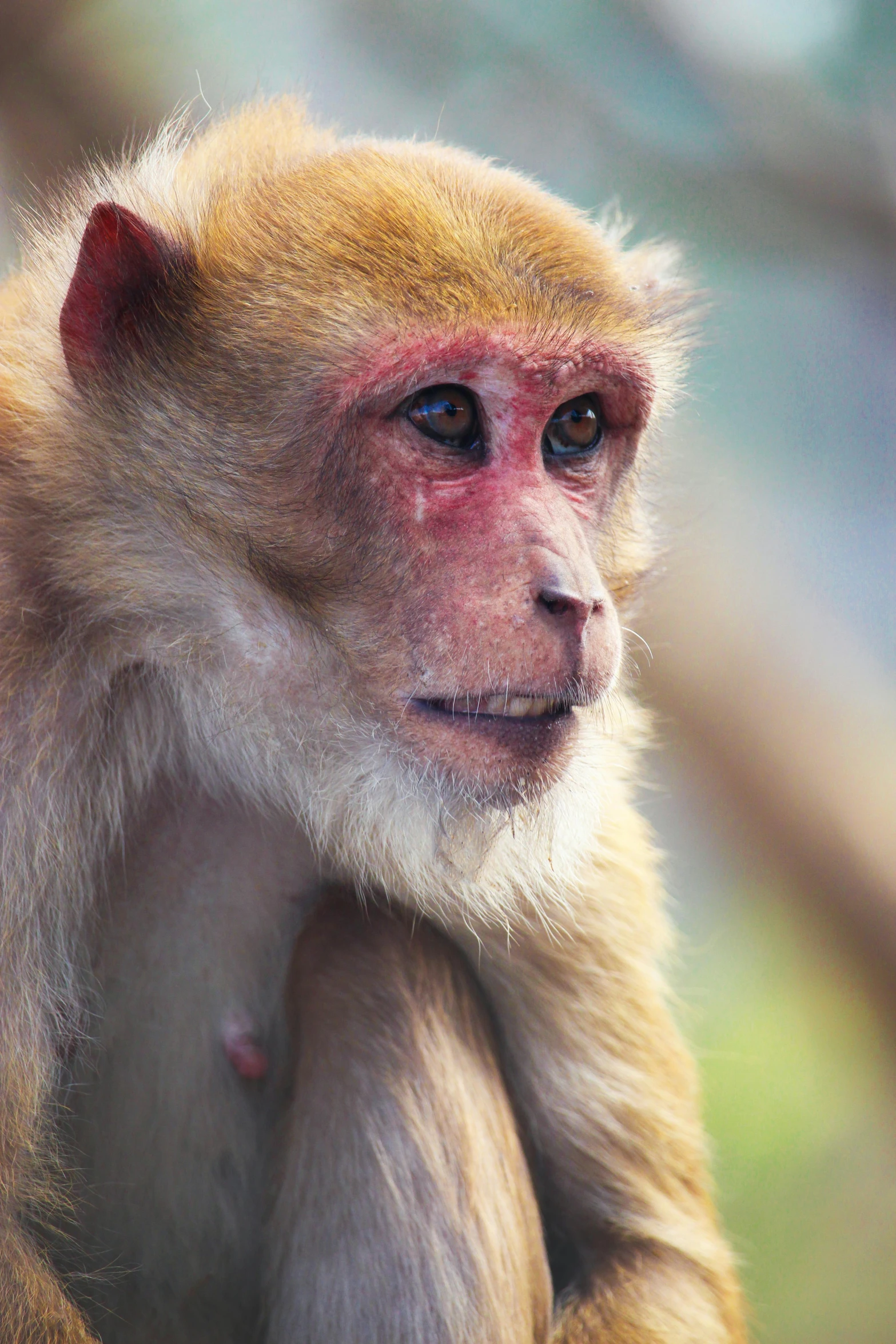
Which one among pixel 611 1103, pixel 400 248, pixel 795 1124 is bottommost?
pixel 795 1124

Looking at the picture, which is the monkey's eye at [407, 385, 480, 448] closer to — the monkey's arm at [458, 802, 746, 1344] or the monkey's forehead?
the monkey's forehead

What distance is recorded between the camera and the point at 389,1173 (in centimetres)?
181

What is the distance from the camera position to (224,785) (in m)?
1.88

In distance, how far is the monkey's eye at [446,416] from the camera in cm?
165

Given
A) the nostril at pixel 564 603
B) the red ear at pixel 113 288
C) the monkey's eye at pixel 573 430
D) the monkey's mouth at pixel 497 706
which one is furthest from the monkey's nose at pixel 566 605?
the red ear at pixel 113 288

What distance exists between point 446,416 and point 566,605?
339mm

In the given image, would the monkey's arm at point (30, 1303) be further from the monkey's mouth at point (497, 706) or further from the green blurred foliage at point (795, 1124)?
the green blurred foliage at point (795, 1124)

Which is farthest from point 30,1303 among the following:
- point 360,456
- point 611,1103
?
point 360,456

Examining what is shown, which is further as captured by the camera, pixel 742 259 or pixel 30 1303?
pixel 742 259

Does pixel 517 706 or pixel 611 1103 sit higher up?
pixel 517 706

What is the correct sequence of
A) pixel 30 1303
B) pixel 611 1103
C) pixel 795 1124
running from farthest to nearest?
pixel 795 1124
pixel 611 1103
pixel 30 1303

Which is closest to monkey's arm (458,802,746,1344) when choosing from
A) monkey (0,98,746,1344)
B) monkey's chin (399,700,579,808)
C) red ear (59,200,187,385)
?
monkey (0,98,746,1344)

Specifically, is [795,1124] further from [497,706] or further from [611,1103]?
[497,706]

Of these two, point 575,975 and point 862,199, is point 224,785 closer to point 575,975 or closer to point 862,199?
point 575,975
